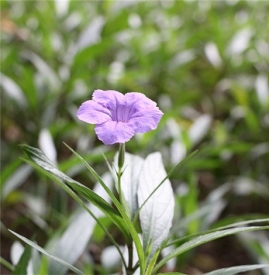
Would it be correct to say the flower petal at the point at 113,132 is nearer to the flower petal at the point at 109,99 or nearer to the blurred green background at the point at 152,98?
the flower petal at the point at 109,99

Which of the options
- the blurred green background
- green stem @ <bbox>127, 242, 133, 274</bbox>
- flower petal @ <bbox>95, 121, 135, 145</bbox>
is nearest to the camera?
flower petal @ <bbox>95, 121, 135, 145</bbox>

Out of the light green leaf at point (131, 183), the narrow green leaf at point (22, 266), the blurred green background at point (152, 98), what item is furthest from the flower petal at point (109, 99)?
the blurred green background at point (152, 98)

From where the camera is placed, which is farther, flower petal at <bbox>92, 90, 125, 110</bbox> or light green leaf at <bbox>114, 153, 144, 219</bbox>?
light green leaf at <bbox>114, 153, 144, 219</bbox>

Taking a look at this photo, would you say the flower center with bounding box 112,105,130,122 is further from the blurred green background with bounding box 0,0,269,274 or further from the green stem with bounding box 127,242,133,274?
the blurred green background with bounding box 0,0,269,274

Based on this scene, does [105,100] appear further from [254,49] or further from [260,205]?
[254,49]

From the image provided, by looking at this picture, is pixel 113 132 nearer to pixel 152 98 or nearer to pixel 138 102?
pixel 138 102

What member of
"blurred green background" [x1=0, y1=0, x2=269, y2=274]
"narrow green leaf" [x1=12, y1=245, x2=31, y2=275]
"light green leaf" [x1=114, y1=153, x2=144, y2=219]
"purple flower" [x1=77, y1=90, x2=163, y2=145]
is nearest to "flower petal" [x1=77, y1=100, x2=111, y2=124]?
"purple flower" [x1=77, y1=90, x2=163, y2=145]

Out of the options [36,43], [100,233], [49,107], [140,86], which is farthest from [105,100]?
[36,43]
